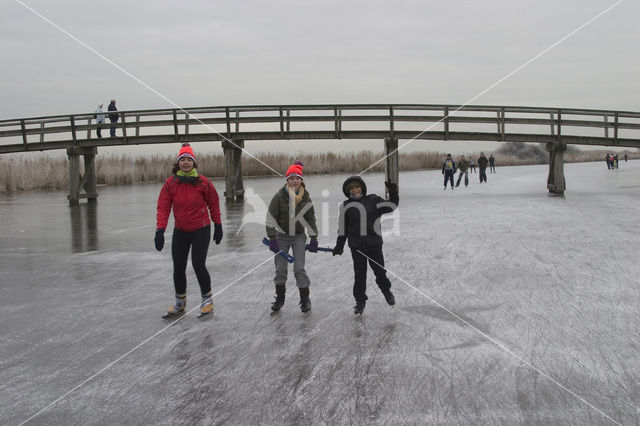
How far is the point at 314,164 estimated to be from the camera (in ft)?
136

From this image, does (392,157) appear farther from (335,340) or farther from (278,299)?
(335,340)

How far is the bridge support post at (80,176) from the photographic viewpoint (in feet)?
73.2

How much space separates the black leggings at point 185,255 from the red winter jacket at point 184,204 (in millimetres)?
82

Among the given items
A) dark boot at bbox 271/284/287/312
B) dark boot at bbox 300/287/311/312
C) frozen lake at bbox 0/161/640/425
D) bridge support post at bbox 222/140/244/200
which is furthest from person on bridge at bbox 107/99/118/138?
dark boot at bbox 300/287/311/312

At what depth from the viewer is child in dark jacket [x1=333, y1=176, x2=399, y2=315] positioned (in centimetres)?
591

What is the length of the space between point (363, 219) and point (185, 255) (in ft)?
6.39

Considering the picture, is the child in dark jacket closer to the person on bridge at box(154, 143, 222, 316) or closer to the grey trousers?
the grey trousers

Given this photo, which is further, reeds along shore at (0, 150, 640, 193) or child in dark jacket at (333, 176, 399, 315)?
reeds along shore at (0, 150, 640, 193)

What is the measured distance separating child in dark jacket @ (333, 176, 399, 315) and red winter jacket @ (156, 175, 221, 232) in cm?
139

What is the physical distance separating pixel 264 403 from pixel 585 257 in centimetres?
665

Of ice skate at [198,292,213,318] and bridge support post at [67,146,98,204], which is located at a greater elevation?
bridge support post at [67,146,98,204]

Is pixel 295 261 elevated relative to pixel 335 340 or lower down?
elevated

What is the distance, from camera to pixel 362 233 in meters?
5.95

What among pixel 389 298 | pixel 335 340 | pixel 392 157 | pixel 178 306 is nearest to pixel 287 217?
pixel 389 298
